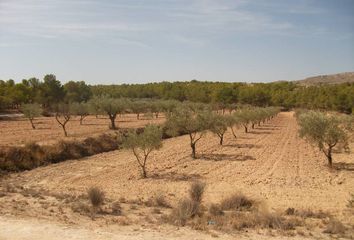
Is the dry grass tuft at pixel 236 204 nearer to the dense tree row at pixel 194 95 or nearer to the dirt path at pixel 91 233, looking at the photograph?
the dirt path at pixel 91 233

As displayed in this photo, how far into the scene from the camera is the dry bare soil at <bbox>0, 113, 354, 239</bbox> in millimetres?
16266

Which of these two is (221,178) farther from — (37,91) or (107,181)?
(37,91)

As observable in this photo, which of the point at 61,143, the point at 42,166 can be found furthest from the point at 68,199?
the point at 61,143

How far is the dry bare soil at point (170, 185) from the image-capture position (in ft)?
53.4

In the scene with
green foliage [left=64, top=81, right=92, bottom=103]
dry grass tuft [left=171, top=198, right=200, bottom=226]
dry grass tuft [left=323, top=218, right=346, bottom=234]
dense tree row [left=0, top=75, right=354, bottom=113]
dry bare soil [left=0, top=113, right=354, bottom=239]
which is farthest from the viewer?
green foliage [left=64, top=81, right=92, bottom=103]

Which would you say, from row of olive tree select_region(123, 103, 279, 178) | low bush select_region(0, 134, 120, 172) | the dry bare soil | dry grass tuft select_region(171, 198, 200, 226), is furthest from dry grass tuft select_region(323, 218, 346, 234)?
low bush select_region(0, 134, 120, 172)

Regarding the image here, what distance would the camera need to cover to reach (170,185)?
29156 mm

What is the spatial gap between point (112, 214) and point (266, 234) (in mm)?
7672

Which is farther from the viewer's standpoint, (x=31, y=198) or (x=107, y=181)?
(x=107, y=181)

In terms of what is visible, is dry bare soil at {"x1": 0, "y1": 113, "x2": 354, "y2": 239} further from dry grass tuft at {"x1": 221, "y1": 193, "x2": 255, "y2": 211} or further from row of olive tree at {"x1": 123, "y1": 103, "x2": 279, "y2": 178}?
row of olive tree at {"x1": 123, "y1": 103, "x2": 279, "y2": 178}

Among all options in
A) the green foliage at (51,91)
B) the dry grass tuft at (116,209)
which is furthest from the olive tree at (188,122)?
the green foliage at (51,91)

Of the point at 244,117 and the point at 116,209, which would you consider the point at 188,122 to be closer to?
the point at 116,209

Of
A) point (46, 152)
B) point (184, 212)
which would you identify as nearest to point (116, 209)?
point (184, 212)

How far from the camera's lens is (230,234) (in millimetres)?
15844
